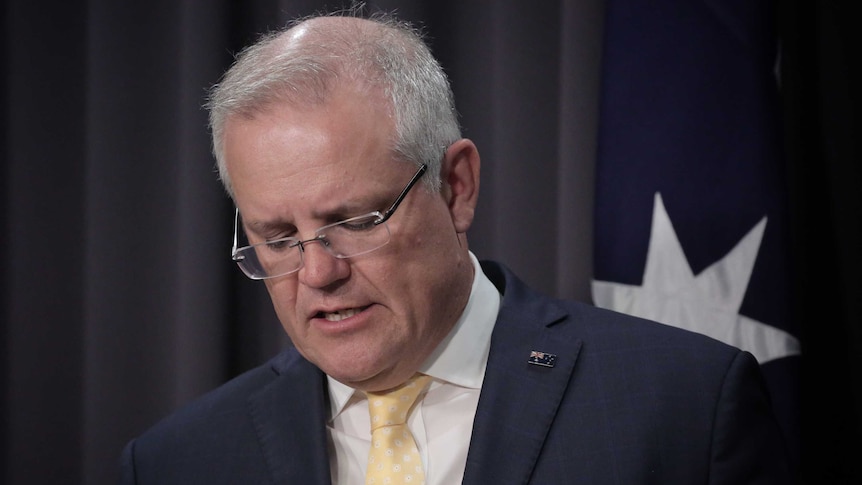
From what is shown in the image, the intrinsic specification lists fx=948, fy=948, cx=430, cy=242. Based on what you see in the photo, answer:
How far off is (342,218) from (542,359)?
418 millimetres

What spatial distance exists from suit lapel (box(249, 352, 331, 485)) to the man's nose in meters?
0.31

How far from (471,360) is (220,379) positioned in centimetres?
100

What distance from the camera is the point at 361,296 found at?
141cm

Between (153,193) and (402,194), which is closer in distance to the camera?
(402,194)

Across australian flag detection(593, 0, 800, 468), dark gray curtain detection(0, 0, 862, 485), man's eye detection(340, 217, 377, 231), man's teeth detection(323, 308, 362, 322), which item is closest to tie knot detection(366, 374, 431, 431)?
man's teeth detection(323, 308, 362, 322)

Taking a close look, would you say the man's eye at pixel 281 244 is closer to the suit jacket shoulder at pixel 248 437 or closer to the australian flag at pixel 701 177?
the suit jacket shoulder at pixel 248 437

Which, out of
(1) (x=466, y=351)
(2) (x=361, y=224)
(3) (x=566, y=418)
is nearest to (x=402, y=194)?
(2) (x=361, y=224)

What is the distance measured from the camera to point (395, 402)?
5.11 ft

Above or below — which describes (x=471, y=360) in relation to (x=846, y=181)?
below

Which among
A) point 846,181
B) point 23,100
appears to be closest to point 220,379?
point 23,100

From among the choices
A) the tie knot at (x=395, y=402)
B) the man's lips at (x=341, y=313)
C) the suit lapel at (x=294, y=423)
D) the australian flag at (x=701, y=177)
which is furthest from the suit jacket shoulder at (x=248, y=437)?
the australian flag at (x=701, y=177)

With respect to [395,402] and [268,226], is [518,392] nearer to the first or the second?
[395,402]

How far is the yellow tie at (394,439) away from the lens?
4.96 ft

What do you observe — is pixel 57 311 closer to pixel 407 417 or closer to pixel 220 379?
pixel 220 379
